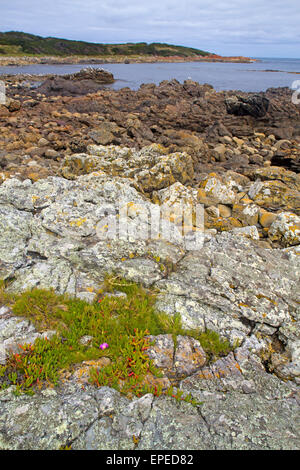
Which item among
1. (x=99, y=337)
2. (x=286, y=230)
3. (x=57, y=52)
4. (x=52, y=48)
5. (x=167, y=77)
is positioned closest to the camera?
(x=99, y=337)

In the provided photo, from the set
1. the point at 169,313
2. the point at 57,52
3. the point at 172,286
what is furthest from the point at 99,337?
the point at 57,52

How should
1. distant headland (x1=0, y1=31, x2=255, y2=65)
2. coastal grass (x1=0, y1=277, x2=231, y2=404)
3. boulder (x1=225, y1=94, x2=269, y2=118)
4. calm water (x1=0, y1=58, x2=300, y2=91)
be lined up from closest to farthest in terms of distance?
coastal grass (x1=0, y1=277, x2=231, y2=404)
boulder (x1=225, y1=94, x2=269, y2=118)
calm water (x1=0, y1=58, x2=300, y2=91)
distant headland (x1=0, y1=31, x2=255, y2=65)

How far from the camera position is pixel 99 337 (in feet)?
13.7

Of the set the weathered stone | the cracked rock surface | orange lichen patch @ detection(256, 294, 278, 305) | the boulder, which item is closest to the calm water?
the boulder

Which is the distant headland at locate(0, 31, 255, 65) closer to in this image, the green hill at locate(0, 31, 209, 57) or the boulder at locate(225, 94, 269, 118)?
the green hill at locate(0, 31, 209, 57)

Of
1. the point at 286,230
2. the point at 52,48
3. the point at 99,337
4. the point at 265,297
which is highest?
the point at 52,48

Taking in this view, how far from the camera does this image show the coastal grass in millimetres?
3582

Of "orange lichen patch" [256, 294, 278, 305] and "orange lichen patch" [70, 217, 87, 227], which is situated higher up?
"orange lichen patch" [70, 217, 87, 227]

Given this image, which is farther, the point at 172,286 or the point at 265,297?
the point at 172,286

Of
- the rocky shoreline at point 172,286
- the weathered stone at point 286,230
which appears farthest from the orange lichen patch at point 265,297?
the weathered stone at point 286,230

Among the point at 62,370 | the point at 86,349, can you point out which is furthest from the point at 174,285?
the point at 62,370

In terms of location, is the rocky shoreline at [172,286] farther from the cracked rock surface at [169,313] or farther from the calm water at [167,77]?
the calm water at [167,77]

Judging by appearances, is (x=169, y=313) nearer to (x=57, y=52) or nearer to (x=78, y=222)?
(x=78, y=222)
